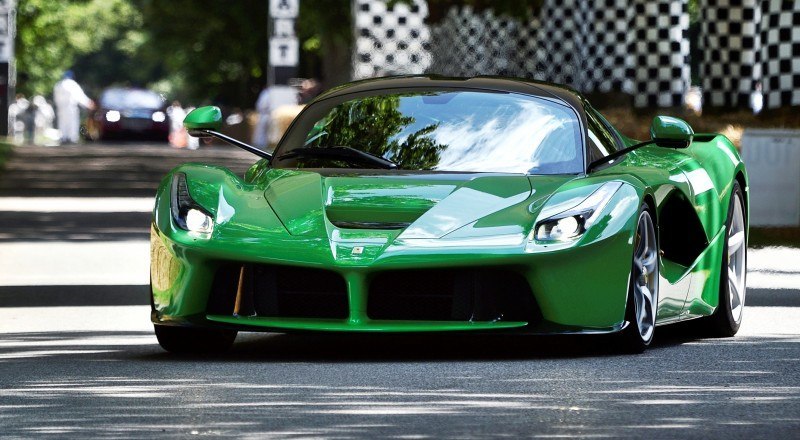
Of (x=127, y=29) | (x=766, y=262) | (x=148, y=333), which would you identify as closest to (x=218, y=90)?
(x=127, y=29)

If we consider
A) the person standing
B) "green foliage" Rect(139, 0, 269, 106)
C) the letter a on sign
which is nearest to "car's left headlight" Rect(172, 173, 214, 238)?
the letter a on sign

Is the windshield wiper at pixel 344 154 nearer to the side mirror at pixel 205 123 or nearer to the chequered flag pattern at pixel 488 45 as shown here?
the side mirror at pixel 205 123

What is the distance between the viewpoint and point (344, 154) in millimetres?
8805

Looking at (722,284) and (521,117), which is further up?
(521,117)

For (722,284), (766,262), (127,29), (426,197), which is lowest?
(127,29)

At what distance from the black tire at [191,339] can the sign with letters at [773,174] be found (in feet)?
32.1

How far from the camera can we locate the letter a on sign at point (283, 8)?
37469mm

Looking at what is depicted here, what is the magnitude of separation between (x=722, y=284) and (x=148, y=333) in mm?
2695

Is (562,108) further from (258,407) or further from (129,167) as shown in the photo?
(129,167)

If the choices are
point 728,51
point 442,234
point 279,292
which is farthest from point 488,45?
point 442,234

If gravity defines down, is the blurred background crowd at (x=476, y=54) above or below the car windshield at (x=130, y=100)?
above

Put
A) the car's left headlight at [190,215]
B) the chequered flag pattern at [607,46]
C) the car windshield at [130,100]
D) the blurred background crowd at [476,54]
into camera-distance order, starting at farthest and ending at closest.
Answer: the car windshield at [130,100]
the chequered flag pattern at [607,46]
the blurred background crowd at [476,54]
the car's left headlight at [190,215]

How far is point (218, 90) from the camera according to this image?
65625mm

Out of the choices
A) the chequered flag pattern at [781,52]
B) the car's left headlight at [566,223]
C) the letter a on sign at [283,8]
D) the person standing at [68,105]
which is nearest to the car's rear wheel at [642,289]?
the car's left headlight at [566,223]
